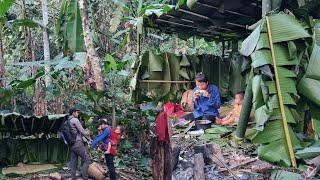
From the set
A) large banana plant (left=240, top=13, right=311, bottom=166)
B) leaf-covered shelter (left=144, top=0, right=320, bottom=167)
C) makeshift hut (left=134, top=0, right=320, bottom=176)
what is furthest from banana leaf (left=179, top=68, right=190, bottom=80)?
large banana plant (left=240, top=13, right=311, bottom=166)

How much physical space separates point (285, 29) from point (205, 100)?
9.38ft

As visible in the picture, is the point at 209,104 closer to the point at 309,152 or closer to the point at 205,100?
the point at 205,100

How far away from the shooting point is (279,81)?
4.76 m

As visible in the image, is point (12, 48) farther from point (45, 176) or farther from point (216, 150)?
point (216, 150)

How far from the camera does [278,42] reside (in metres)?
4.93

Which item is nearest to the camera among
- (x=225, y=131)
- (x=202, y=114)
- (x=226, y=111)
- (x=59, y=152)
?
(x=225, y=131)

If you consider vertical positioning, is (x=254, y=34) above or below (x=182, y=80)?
above

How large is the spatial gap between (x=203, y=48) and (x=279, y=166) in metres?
12.4

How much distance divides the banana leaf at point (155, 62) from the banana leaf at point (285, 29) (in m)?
4.03

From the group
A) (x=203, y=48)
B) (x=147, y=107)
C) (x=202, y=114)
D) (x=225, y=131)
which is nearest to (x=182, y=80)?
(x=147, y=107)

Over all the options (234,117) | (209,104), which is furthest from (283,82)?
(209,104)

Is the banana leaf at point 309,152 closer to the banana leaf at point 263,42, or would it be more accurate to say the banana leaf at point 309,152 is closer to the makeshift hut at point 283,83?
the makeshift hut at point 283,83

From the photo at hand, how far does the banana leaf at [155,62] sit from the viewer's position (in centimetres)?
884

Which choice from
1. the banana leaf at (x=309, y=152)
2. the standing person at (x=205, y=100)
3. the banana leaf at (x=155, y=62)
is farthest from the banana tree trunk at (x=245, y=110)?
the banana leaf at (x=155, y=62)
